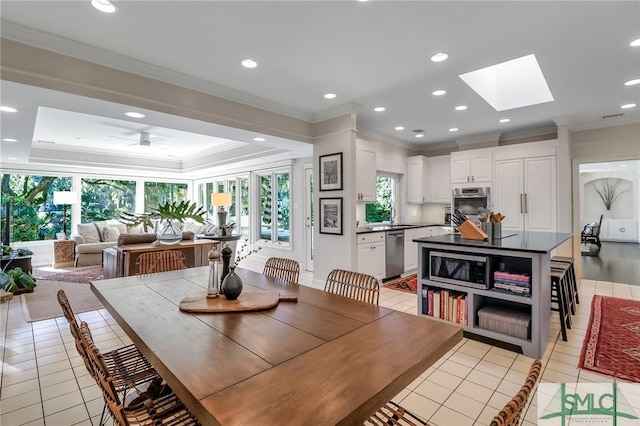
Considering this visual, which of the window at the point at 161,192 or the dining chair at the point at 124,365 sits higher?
the window at the point at 161,192

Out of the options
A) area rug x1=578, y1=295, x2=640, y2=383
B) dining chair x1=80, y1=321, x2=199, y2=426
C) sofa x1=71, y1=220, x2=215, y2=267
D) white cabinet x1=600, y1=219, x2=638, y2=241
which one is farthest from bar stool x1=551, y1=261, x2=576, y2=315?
white cabinet x1=600, y1=219, x2=638, y2=241

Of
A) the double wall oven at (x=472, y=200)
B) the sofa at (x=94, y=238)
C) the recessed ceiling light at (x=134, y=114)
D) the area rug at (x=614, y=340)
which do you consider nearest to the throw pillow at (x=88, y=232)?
the sofa at (x=94, y=238)

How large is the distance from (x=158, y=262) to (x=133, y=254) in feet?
6.29

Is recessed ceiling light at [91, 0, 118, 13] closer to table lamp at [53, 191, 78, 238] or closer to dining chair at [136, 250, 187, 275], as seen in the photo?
dining chair at [136, 250, 187, 275]

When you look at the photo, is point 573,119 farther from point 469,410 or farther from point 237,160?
point 237,160

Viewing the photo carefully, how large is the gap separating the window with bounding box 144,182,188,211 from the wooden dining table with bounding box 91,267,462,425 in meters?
8.19

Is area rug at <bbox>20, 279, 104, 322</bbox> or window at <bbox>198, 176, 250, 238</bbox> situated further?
window at <bbox>198, 176, 250, 238</bbox>

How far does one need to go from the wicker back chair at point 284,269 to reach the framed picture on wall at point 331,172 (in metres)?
2.15

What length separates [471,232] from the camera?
Result: 3387 millimetres

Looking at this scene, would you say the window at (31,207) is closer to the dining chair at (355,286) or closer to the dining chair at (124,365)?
the dining chair at (124,365)

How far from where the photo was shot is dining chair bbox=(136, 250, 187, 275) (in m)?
2.86

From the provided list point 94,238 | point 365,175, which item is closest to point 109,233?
point 94,238

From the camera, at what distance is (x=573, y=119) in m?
4.91

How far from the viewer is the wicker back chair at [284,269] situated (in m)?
2.53
